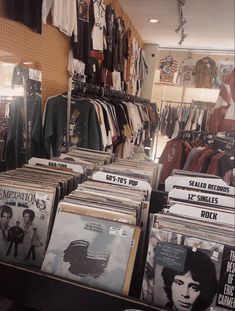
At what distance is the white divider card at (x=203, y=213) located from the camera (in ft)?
2.63

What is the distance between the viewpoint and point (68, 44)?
2377 millimetres

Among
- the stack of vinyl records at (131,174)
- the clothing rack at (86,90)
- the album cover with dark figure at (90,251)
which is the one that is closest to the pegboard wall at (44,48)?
the clothing rack at (86,90)

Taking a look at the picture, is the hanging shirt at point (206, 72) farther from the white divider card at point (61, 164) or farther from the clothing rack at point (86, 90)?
the white divider card at point (61, 164)

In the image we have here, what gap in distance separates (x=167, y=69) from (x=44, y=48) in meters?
3.90

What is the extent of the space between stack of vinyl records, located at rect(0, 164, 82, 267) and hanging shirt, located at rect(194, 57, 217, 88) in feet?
16.2

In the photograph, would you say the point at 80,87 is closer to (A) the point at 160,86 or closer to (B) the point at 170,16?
(B) the point at 170,16

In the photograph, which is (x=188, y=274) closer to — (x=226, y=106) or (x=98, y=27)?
(x=226, y=106)

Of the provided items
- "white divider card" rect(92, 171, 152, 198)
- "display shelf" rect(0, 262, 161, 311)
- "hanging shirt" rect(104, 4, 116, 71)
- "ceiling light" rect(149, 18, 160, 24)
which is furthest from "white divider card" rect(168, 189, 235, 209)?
"ceiling light" rect(149, 18, 160, 24)

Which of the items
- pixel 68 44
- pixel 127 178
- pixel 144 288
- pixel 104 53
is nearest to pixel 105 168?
pixel 127 178

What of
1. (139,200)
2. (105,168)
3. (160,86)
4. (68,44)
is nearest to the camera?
(139,200)

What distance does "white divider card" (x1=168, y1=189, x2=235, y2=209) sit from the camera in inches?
34.2

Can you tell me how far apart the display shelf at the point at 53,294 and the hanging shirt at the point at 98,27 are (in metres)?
2.17

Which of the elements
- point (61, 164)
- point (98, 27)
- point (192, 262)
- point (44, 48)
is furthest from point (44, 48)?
point (192, 262)

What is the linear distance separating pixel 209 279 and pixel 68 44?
221cm
